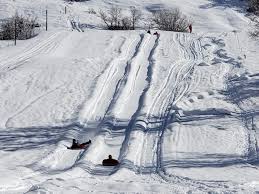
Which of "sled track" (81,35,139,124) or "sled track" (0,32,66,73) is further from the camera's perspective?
"sled track" (0,32,66,73)

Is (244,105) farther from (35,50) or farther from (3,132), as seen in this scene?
(35,50)

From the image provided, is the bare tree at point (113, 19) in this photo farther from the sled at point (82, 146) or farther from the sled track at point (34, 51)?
the sled at point (82, 146)

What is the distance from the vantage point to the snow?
11672 millimetres

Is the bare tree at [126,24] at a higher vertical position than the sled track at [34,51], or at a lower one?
lower

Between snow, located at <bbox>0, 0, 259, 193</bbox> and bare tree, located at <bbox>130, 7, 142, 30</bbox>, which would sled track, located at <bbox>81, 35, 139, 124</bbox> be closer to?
snow, located at <bbox>0, 0, 259, 193</bbox>

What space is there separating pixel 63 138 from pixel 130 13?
1464 inches

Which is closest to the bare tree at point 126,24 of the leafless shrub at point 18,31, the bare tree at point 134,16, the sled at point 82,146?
the bare tree at point 134,16

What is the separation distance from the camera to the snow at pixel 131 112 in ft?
38.3

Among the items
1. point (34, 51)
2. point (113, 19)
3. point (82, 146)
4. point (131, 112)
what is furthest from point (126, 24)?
point (82, 146)

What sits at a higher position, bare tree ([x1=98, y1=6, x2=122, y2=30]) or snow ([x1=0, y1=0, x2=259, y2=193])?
snow ([x1=0, y1=0, x2=259, y2=193])

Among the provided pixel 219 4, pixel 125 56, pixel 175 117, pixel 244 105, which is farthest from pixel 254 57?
pixel 219 4

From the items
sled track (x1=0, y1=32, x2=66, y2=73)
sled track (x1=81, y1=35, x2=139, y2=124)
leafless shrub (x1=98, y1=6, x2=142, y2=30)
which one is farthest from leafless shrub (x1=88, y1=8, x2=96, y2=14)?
sled track (x1=81, y1=35, x2=139, y2=124)

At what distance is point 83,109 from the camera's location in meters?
17.9

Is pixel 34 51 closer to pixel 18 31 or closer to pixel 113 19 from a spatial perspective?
pixel 18 31
